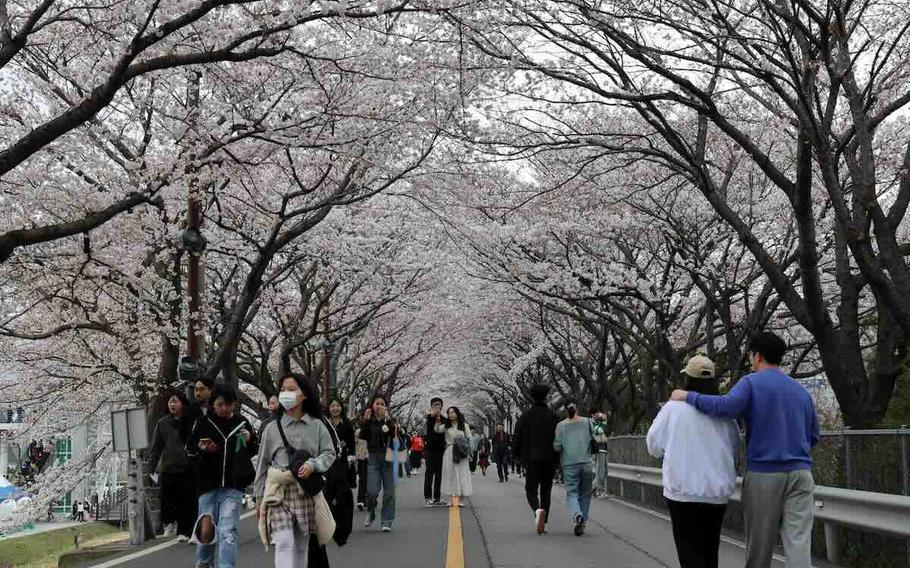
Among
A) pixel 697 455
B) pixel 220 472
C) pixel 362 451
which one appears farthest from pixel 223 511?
pixel 362 451

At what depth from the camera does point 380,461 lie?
584 inches

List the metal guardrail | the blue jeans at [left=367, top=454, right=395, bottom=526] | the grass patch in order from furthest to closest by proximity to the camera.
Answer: the grass patch → the blue jeans at [left=367, top=454, right=395, bottom=526] → the metal guardrail

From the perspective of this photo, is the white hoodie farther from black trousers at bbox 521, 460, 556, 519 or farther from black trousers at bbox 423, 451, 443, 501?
black trousers at bbox 423, 451, 443, 501

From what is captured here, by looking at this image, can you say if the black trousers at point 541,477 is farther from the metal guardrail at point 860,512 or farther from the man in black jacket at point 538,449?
the metal guardrail at point 860,512

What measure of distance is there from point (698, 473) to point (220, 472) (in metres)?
3.82

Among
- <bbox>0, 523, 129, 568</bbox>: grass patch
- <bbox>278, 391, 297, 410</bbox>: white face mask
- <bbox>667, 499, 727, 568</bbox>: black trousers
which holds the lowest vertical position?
<bbox>0, 523, 129, 568</bbox>: grass patch

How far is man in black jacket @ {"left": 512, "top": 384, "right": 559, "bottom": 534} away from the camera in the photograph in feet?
42.6

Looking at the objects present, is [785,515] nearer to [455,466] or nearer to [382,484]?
[382,484]

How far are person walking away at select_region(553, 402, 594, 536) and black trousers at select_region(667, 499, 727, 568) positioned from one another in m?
6.15

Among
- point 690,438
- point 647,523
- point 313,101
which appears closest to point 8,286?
point 313,101

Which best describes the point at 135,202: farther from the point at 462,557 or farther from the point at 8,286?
the point at 8,286

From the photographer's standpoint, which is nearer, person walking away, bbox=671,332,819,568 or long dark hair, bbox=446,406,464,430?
person walking away, bbox=671,332,819,568

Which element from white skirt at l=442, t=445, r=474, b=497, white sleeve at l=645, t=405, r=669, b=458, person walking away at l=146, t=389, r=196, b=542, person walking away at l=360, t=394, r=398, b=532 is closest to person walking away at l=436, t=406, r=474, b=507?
white skirt at l=442, t=445, r=474, b=497

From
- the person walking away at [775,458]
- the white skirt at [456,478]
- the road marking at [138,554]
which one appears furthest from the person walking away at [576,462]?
the person walking away at [775,458]
